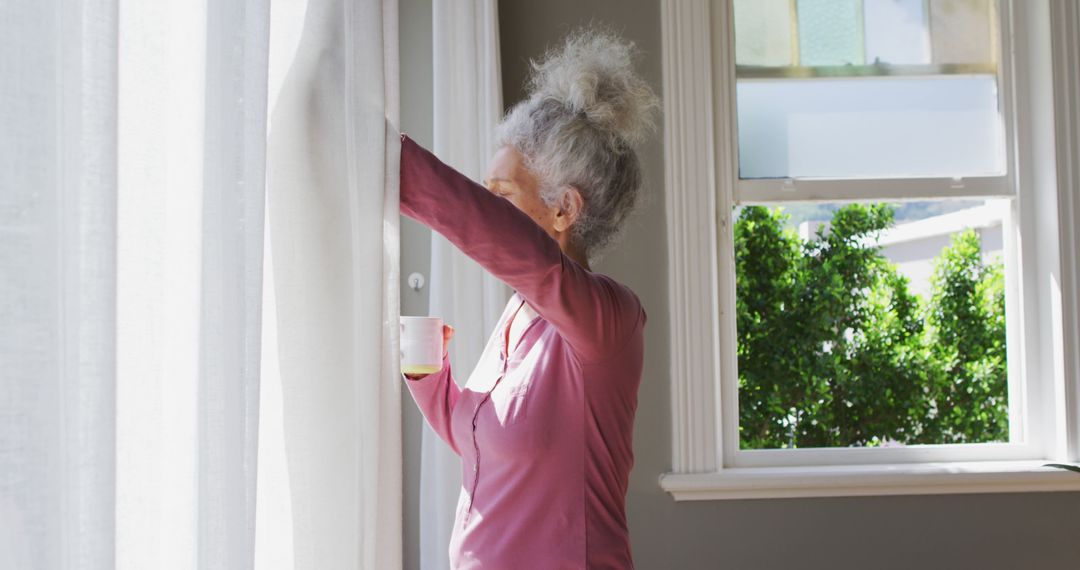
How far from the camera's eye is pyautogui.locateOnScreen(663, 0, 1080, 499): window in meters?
2.57

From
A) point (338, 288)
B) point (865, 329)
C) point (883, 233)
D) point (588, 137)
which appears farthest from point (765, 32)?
point (338, 288)

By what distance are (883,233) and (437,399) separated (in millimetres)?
1610

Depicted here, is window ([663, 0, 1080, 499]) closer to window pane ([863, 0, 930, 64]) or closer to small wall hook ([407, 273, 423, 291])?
window pane ([863, 0, 930, 64])

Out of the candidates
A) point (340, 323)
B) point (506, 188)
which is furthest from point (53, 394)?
point (506, 188)

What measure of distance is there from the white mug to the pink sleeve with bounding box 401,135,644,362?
192 millimetres

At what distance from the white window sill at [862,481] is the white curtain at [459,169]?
0.59m

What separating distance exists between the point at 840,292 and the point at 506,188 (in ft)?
5.04

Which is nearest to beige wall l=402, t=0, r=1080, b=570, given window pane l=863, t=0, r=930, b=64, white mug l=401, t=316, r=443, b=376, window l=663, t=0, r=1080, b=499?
window l=663, t=0, r=1080, b=499

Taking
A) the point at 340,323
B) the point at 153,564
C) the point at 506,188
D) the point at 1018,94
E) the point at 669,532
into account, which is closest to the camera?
the point at 153,564

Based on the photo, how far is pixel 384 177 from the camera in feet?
2.79

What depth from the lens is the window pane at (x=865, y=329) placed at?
103 inches

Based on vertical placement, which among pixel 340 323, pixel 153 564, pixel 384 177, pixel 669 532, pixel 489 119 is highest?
pixel 489 119

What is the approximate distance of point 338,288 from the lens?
78 cm

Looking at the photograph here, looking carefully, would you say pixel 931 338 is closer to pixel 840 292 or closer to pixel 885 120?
pixel 840 292
